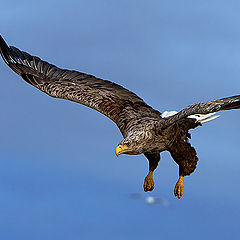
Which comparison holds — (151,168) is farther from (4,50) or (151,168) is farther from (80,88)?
(4,50)

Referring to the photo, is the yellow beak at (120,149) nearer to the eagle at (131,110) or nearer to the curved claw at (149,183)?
the eagle at (131,110)

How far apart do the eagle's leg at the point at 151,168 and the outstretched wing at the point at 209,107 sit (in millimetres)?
1388

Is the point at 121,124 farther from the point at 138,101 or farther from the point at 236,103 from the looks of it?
the point at 236,103

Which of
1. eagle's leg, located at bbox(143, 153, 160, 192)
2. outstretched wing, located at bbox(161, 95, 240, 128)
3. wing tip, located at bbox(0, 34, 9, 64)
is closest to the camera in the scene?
outstretched wing, located at bbox(161, 95, 240, 128)

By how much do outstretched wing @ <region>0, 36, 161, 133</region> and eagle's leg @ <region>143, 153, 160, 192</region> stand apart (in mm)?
816

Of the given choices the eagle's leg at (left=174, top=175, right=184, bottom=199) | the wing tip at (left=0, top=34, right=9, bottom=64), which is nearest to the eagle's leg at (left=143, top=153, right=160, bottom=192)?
the eagle's leg at (left=174, top=175, right=184, bottom=199)

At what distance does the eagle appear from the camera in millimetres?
12117

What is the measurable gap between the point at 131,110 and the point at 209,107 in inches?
105

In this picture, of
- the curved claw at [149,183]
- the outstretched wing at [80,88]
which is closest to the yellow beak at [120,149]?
the outstretched wing at [80,88]

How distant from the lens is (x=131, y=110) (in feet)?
45.6

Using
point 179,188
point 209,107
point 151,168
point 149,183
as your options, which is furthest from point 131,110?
point 209,107

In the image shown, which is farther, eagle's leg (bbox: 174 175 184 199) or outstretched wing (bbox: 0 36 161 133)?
outstretched wing (bbox: 0 36 161 133)

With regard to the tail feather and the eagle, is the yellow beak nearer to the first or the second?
the eagle

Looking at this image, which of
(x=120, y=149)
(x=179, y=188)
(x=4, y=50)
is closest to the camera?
(x=120, y=149)
